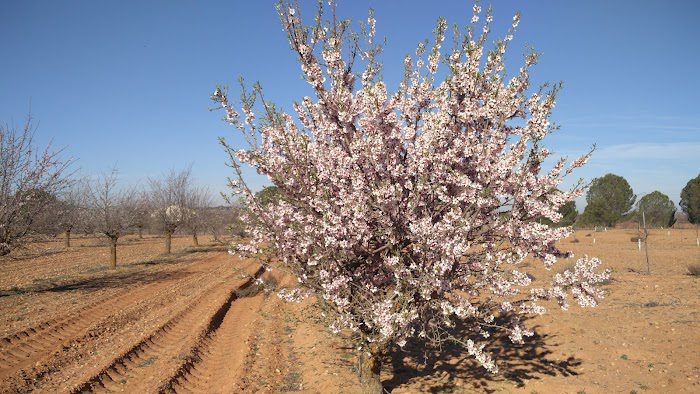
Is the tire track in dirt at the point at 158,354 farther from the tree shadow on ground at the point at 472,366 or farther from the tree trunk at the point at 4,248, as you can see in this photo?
the tree trunk at the point at 4,248

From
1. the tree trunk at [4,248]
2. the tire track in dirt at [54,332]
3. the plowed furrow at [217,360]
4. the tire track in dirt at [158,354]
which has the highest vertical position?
the tree trunk at [4,248]

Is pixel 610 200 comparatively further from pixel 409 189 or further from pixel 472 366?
pixel 409 189

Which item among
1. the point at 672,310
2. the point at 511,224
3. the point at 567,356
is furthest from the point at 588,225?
the point at 511,224

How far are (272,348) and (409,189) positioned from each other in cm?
1002

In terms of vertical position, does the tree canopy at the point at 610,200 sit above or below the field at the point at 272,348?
above

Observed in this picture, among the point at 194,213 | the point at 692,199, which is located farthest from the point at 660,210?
the point at 194,213

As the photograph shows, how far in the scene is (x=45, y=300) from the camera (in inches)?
791

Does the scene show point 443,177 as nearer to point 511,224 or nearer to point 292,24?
point 511,224

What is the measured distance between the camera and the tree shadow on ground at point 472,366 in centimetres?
1059

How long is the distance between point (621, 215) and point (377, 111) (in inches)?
2699

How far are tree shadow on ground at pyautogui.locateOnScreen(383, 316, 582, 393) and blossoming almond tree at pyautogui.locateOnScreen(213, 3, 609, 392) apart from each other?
334 cm

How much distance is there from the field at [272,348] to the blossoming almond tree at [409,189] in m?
1.85

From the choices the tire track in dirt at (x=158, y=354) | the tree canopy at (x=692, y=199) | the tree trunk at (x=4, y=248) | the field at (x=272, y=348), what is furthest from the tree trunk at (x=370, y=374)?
the tree canopy at (x=692, y=199)

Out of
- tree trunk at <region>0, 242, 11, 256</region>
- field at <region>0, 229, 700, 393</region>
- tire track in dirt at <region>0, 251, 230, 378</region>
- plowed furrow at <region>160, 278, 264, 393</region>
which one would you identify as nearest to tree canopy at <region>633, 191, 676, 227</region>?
field at <region>0, 229, 700, 393</region>
